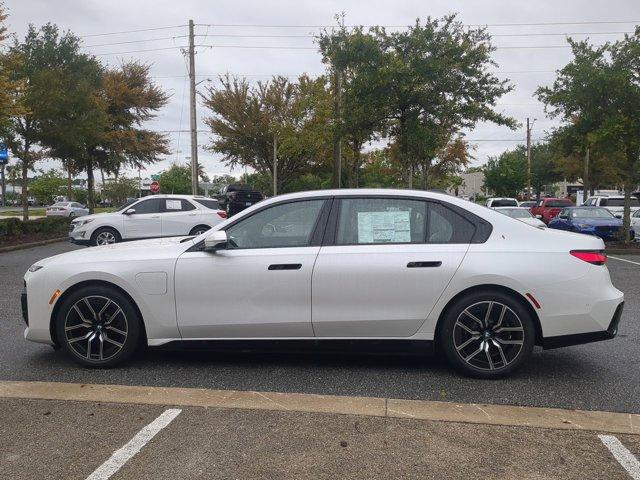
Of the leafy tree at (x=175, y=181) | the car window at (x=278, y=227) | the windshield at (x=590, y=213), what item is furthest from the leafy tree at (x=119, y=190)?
the car window at (x=278, y=227)

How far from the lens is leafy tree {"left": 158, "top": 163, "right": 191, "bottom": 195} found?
84875mm

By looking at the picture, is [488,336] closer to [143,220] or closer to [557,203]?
[143,220]

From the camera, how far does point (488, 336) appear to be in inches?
181

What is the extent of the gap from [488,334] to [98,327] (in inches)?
125

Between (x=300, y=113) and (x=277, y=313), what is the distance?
2762 centimetres

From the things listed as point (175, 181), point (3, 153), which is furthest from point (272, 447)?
point (175, 181)

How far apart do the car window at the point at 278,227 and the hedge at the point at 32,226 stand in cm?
1587

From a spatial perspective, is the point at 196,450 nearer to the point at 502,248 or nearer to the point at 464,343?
the point at 464,343

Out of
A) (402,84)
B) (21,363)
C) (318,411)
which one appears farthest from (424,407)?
(402,84)

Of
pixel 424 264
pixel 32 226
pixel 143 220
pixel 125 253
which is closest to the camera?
pixel 424 264

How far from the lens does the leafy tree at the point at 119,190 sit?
256ft

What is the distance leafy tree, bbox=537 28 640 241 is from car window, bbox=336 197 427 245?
46.3 feet

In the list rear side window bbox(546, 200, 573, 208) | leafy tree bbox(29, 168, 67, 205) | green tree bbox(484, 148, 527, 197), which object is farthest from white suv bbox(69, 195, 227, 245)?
leafy tree bbox(29, 168, 67, 205)

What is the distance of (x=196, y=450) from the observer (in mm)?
3408
